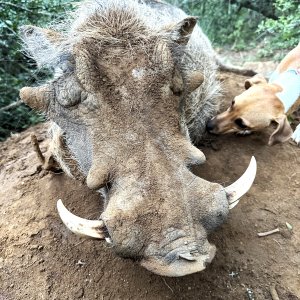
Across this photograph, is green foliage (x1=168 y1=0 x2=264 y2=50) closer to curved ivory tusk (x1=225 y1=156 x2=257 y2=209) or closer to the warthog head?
the warthog head

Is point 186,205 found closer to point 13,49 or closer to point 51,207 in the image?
point 51,207

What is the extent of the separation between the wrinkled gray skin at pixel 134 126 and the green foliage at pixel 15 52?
1.58 meters

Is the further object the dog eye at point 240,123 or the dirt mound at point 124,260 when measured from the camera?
the dog eye at point 240,123

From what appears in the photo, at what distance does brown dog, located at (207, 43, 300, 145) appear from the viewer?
3854 mm

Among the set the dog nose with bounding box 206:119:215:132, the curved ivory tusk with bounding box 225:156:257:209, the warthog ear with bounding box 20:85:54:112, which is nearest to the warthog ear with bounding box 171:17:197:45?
the warthog ear with bounding box 20:85:54:112

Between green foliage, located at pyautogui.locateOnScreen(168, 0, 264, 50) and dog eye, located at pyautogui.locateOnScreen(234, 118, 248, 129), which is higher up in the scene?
dog eye, located at pyautogui.locateOnScreen(234, 118, 248, 129)

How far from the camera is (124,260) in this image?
2.77 meters

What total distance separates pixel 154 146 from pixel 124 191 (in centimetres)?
28

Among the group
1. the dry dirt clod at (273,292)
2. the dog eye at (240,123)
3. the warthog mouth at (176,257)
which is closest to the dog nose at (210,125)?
the dog eye at (240,123)

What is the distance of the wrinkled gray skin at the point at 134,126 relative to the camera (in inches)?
78.6

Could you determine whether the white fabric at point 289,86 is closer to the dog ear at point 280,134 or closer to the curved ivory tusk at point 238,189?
the dog ear at point 280,134

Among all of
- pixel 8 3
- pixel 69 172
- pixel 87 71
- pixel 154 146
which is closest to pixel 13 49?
pixel 8 3

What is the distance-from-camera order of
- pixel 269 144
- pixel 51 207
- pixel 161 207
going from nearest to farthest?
pixel 161 207
pixel 51 207
pixel 269 144

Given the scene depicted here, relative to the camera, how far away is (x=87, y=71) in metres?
2.33
